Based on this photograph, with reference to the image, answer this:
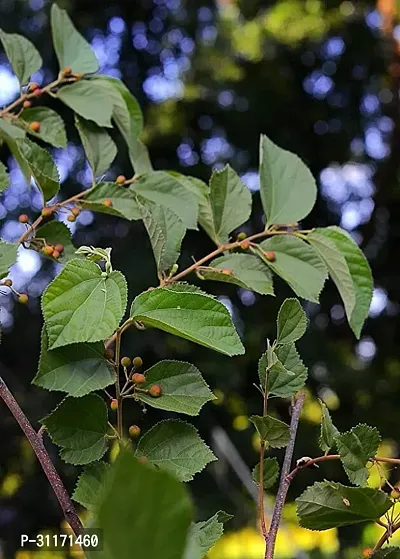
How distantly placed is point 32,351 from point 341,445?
113 cm

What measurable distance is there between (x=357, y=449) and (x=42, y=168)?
0.77 feet

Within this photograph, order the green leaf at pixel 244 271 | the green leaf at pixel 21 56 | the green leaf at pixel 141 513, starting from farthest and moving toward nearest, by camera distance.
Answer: the green leaf at pixel 21 56
the green leaf at pixel 244 271
the green leaf at pixel 141 513

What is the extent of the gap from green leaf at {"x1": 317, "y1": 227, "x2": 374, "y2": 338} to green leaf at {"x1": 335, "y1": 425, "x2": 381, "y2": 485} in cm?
15

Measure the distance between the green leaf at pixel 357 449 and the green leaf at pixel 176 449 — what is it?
5 cm

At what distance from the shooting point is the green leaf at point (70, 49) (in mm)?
459

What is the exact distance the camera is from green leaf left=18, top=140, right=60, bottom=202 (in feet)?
1.13

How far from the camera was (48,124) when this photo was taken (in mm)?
439

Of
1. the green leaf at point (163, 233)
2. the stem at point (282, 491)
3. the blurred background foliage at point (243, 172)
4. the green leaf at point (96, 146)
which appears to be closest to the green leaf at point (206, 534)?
the stem at point (282, 491)

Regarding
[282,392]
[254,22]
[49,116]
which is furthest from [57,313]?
[254,22]

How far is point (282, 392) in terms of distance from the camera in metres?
0.26

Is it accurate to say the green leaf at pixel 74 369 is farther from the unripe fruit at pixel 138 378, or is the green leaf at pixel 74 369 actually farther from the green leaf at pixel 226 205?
the green leaf at pixel 226 205

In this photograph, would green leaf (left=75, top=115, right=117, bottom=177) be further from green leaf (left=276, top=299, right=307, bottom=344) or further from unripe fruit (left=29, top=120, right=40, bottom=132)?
green leaf (left=276, top=299, right=307, bottom=344)

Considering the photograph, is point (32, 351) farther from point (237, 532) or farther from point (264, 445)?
point (264, 445)

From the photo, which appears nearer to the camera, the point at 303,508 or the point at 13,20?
the point at 303,508
